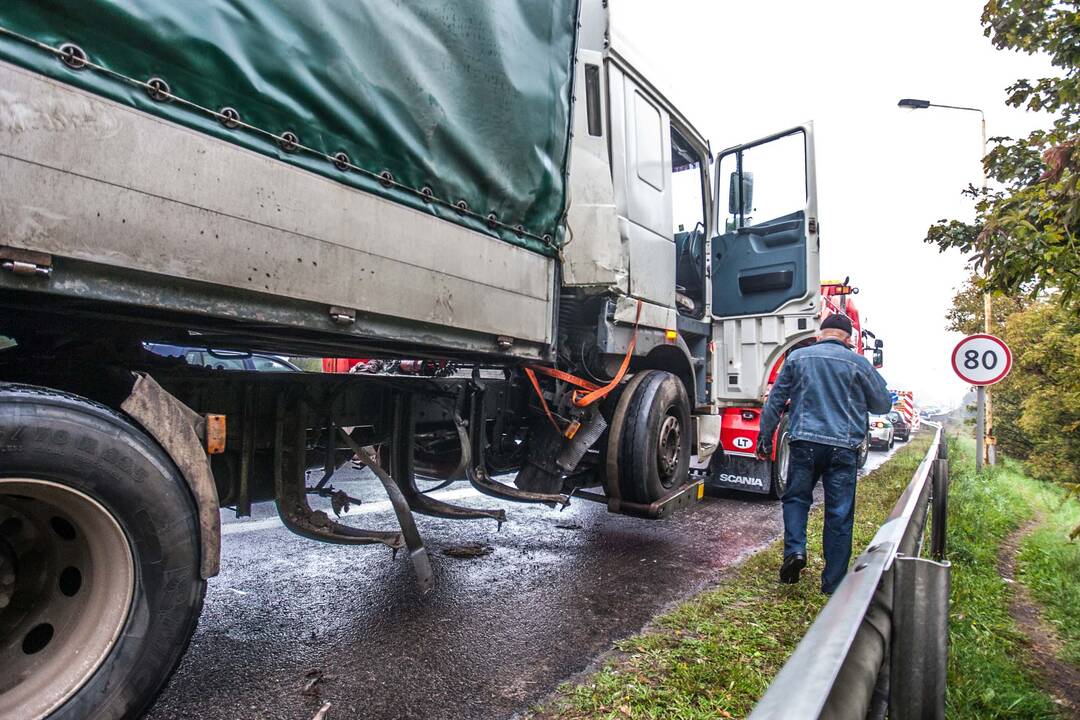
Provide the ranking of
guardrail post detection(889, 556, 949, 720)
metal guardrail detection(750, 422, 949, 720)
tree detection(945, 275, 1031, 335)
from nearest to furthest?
1. metal guardrail detection(750, 422, 949, 720)
2. guardrail post detection(889, 556, 949, 720)
3. tree detection(945, 275, 1031, 335)

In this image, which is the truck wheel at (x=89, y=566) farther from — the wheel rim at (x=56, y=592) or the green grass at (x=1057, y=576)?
the green grass at (x=1057, y=576)

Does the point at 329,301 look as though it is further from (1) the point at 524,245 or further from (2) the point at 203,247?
(1) the point at 524,245

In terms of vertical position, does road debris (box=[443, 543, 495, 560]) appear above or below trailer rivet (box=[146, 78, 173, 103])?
below

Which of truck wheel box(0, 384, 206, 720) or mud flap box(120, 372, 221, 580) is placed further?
mud flap box(120, 372, 221, 580)

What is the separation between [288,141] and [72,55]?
0.60m

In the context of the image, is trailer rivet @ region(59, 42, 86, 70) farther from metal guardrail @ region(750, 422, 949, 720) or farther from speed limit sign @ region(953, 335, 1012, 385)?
speed limit sign @ region(953, 335, 1012, 385)

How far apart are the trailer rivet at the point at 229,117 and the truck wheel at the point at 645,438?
2.96 m

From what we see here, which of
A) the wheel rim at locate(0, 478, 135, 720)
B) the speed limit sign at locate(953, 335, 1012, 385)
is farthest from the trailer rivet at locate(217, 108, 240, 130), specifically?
the speed limit sign at locate(953, 335, 1012, 385)

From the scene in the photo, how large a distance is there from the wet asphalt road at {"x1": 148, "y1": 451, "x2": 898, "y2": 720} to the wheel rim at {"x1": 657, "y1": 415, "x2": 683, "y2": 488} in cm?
63

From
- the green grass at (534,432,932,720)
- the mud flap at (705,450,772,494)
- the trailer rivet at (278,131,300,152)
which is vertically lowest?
the green grass at (534,432,932,720)

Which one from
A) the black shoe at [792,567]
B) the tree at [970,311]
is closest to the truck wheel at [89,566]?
the black shoe at [792,567]

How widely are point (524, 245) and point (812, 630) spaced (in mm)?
2343

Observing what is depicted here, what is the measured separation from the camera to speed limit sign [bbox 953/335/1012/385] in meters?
7.38

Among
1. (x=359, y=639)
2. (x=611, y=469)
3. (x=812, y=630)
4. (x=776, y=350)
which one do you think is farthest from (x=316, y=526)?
(x=776, y=350)
